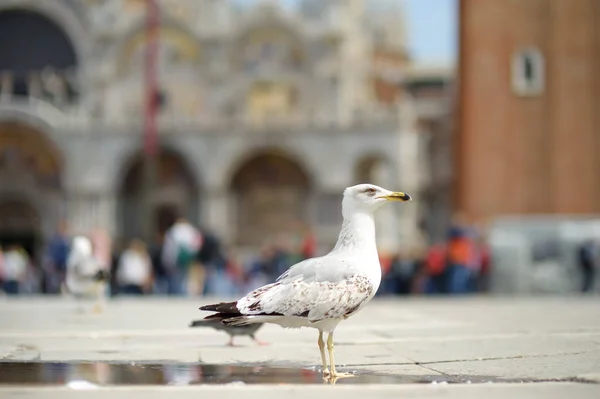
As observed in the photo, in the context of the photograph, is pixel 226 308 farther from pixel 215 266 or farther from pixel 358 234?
pixel 215 266

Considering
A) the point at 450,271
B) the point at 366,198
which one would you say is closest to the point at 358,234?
the point at 366,198

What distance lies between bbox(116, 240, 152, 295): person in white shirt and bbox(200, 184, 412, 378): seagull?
13.4 meters

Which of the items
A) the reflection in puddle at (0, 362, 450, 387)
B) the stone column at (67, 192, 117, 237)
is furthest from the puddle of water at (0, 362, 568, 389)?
the stone column at (67, 192, 117, 237)

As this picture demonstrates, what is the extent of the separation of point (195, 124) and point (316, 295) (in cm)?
3589

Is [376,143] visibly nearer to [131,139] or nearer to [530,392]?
[131,139]

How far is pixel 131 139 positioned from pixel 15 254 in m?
15.1

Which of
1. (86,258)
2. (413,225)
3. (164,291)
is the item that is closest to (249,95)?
(413,225)

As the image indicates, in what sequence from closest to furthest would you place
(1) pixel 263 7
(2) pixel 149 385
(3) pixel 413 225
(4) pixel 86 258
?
(2) pixel 149 385
(4) pixel 86 258
(1) pixel 263 7
(3) pixel 413 225

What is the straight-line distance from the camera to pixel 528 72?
96.8ft

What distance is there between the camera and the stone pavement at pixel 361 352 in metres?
6.31

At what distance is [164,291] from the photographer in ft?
72.5

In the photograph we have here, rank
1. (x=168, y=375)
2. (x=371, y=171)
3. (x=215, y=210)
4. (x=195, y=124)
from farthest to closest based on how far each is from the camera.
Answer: (x=371, y=171) → (x=215, y=210) → (x=195, y=124) → (x=168, y=375)

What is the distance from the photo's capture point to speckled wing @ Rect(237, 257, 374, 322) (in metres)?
6.92

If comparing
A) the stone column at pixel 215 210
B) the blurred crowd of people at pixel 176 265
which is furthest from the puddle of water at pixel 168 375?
the stone column at pixel 215 210
